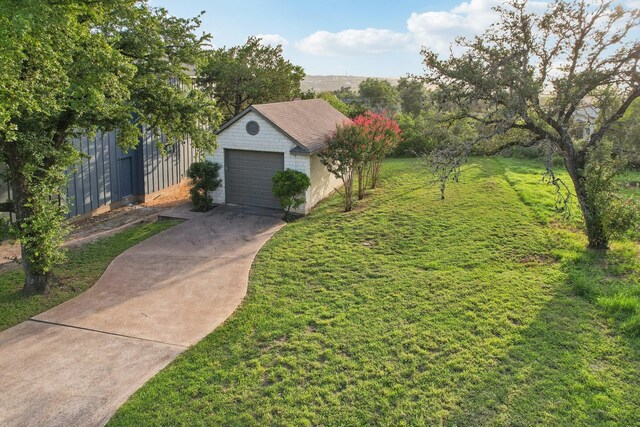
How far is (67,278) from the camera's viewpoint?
9.20 metres

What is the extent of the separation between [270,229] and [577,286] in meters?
7.55

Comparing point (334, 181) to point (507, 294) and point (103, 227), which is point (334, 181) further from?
point (507, 294)

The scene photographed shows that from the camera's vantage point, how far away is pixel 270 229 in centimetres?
1273

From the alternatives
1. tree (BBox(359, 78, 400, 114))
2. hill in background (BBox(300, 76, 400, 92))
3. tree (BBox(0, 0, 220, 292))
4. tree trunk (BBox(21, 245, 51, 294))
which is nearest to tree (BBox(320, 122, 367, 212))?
tree (BBox(0, 0, 220, 292))

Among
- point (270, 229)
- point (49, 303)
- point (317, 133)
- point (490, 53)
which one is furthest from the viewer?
point (317, 133)

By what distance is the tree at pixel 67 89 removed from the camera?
6.05 metres

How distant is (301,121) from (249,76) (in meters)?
6.26

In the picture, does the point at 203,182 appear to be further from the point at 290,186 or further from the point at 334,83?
the point at 334,83

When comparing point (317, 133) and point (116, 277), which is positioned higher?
point (317, 133)

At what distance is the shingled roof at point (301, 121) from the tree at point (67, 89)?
4.13 m

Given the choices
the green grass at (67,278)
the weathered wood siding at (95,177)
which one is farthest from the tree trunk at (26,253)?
the weathered wood siding at (95,177)

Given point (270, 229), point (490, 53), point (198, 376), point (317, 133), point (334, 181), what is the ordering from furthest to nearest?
1. point (334, 181)
2. point (317, 133)
3. point (270, 229)
4. point (490, 53)
5. point (198, 376)

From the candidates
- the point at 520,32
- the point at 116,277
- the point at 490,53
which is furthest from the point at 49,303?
the point at 520,32

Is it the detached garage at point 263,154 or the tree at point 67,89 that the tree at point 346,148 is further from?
the tree at point 67,89
